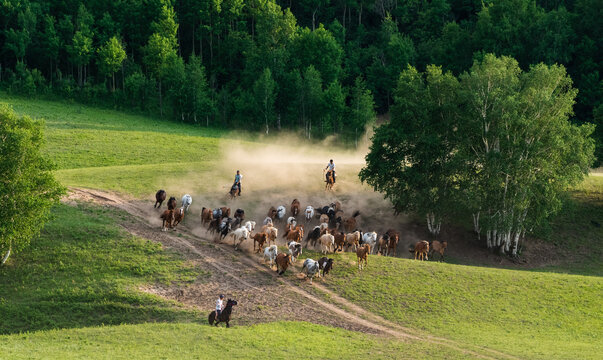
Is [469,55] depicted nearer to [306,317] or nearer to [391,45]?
[391,45]

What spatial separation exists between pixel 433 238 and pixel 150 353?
29877mm

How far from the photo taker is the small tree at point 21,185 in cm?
3783

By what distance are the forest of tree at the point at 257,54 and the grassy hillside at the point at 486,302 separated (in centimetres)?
5222

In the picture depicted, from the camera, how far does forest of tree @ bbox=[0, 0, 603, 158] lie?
9500 cm

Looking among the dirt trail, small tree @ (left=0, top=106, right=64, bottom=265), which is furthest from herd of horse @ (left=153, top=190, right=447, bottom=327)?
small tree @ (left=0, top=106, right=64, bottom=265)

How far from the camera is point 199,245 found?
41.6 meters

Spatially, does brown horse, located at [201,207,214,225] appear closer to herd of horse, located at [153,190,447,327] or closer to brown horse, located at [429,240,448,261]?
herd of horse, located at [153,190,447,327]

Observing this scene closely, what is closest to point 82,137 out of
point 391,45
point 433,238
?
point 433,238

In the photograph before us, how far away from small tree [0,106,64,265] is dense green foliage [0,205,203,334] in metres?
1.63

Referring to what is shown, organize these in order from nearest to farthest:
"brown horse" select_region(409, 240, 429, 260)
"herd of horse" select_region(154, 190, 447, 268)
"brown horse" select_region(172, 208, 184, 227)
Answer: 1. "herd of horse" select_region(154, 190, 447, 268)
2. "brown horse" select_region(172, 208, 184, 227)
3. "brown horse" select_region(409, 240, 429, 260)

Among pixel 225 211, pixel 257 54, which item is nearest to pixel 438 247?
pixel 225 211

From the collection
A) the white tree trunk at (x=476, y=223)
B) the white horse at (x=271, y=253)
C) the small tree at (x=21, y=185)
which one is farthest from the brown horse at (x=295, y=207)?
the small tree at (x=21, y=185)

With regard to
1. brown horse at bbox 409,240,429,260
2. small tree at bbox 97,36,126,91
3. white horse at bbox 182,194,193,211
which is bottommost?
brown horse at bbox 409,240,429,260

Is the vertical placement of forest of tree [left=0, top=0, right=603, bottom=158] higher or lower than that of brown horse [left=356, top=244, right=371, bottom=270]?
higher
